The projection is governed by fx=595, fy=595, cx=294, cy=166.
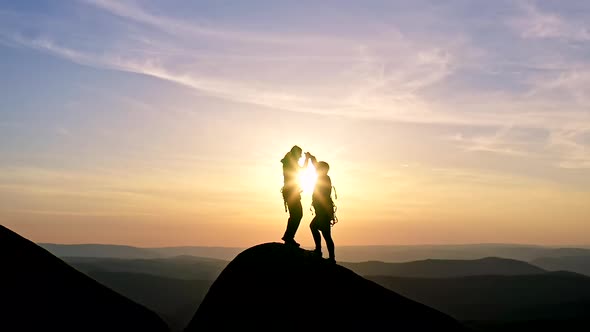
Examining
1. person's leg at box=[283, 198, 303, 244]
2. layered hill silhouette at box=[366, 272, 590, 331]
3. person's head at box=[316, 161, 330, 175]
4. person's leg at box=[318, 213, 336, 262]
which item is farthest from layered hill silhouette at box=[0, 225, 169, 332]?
layered hill silhouette at box=[366, 272, 590, 331]

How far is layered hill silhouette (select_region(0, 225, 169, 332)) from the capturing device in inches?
773

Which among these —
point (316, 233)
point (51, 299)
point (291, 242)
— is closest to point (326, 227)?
point (316, 233)

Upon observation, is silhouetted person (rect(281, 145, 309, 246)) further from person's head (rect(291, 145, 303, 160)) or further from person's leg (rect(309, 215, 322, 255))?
person's leg (rect(309, 215, 322, 255))

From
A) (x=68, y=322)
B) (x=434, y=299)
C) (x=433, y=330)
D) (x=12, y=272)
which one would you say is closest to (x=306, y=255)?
(x=433, y=330)

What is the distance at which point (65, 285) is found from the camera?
22.1 m

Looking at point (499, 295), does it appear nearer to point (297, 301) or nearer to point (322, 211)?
point (322, 211)

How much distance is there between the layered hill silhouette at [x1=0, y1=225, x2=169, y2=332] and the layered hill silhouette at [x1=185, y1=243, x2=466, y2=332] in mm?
6665

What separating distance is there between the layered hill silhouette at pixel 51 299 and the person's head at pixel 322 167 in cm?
1025

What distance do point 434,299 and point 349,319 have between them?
85.0 metres

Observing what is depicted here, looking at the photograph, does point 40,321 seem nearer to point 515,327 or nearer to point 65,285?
point 65,285

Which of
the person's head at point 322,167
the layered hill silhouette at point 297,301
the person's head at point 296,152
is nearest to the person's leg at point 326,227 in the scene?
the layered hill silhouette at point 297,301

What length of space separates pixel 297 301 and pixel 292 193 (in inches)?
134

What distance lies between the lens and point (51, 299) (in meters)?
20.9

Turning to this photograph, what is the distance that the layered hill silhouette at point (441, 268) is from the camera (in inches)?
6093
